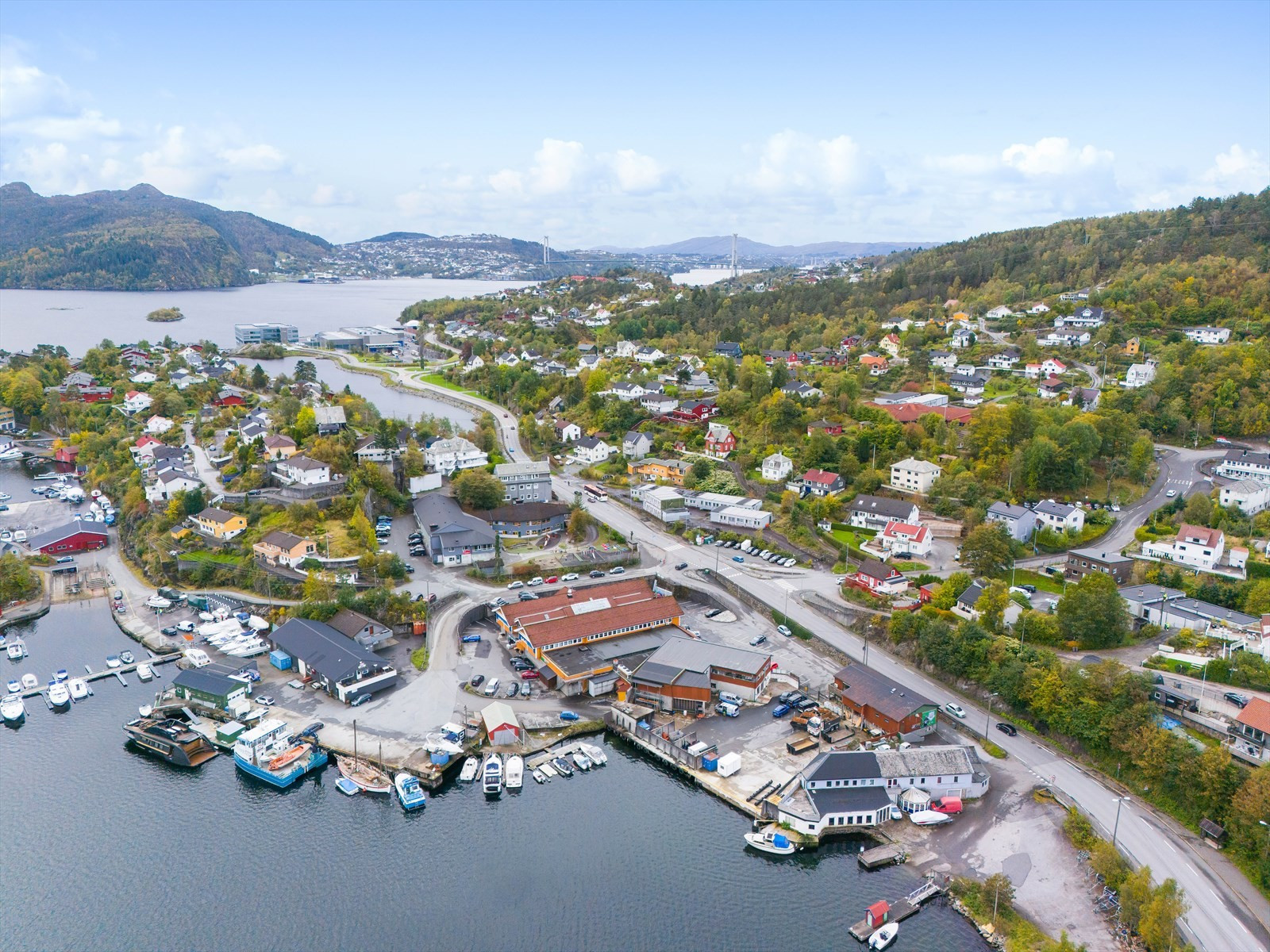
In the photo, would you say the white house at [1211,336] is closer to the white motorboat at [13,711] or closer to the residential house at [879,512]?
the residential house at [879,512]

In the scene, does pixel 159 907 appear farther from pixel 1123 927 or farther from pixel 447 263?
pixel 447 263

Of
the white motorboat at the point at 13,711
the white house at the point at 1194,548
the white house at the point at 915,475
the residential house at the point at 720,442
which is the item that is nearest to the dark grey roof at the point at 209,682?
the white motorboat at the point at 13,711

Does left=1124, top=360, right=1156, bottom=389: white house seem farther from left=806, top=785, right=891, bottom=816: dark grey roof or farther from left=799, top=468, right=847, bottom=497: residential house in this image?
left=806, top=785, right=891, bottom=816: dark grey roof

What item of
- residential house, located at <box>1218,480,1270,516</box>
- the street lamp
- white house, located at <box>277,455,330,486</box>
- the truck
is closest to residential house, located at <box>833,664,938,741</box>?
the truck

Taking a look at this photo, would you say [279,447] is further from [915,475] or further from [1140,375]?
[1140,375]

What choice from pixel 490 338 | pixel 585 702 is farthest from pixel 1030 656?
pixel 490 338

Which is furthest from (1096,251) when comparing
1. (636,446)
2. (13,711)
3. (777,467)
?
(13,711)
